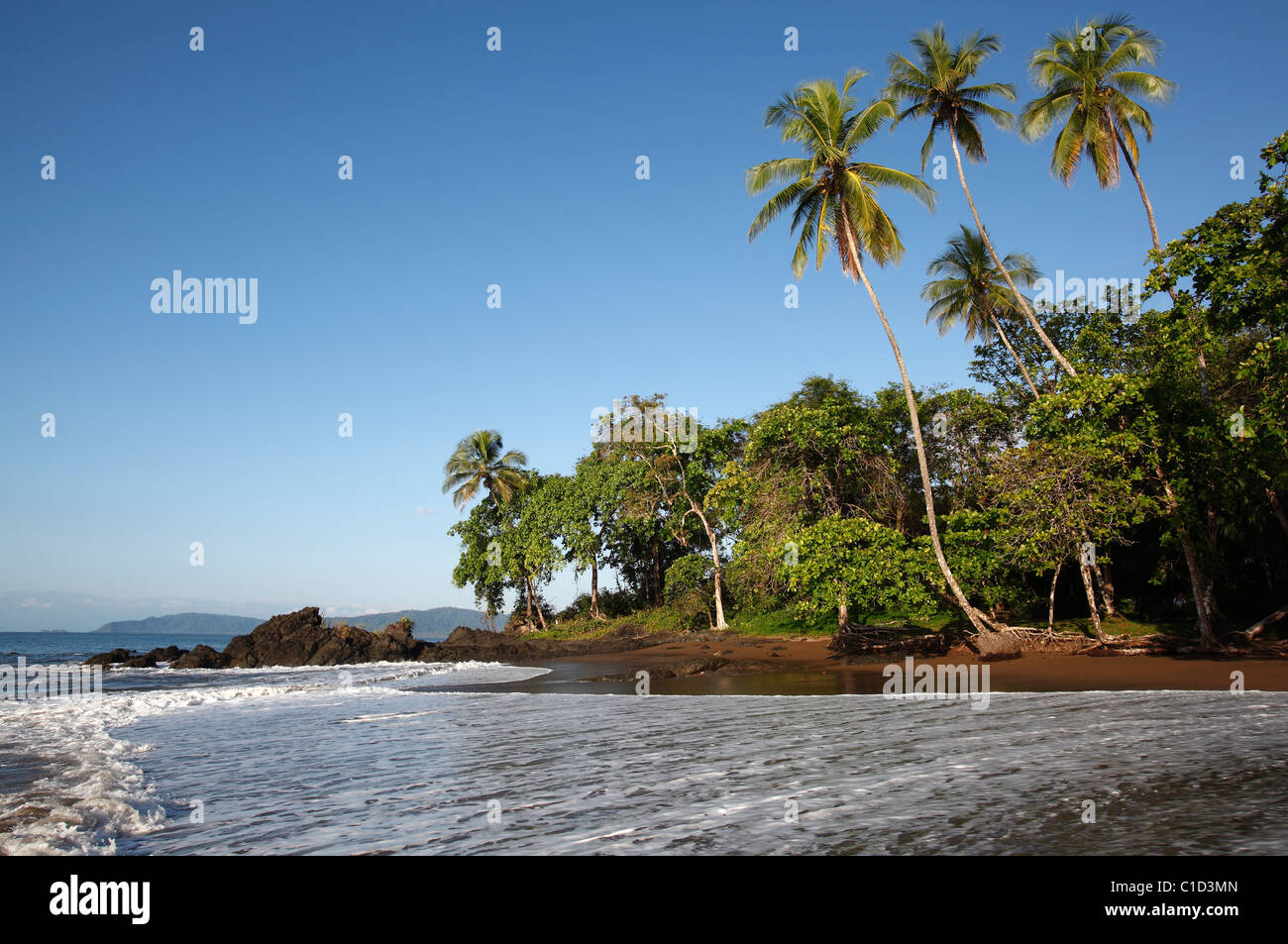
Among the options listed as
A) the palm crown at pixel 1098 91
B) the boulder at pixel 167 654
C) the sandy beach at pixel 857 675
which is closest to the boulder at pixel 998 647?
the sandy beach at pixel 857 675

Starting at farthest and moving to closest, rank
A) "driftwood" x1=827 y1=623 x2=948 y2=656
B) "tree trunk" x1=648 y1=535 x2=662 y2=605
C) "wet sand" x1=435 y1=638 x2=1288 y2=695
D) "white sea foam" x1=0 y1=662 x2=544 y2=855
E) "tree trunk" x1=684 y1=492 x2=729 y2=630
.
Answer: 1. "tree trunk" x1=648 y1=535 x2=662 y2=605
2. "tree trunk" x1=684 y1=492 x2=729 y2=630
3. "driftwood" x1=827 y1=623 x2=948 y2=656
4. "wet sand" x1=435 y1=638 x2=1288 y2=695
5. "white sea foam" x1=0 y1=662 x2=544 y2=855

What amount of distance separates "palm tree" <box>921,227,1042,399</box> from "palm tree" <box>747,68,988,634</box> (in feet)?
29.3

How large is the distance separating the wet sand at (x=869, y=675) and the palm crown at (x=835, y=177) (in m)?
10.2

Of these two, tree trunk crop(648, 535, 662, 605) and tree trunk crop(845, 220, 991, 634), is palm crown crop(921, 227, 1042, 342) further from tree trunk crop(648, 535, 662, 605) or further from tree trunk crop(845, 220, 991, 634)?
tree trunk crop(648, 535, 662, 605)

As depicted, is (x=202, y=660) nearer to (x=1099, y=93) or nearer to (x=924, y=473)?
(x=924, y=473)

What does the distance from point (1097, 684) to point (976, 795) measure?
9.59 m

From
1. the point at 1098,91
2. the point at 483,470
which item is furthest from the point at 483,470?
the point at 1098,91

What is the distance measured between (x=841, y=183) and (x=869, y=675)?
39.9ft

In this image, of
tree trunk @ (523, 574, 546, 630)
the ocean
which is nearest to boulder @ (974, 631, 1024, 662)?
the ocean

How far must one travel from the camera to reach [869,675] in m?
16.4

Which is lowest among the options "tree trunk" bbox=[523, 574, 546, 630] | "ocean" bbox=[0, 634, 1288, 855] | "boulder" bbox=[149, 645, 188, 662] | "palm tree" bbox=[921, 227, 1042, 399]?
"boulder" bbox=[149, 645, 188, 662]

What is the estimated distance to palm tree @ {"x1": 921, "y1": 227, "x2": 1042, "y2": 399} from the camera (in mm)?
26344

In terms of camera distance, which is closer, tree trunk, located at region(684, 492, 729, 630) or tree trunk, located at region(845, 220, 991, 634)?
tree trunk, located at region(845, 220, 991, 634)
